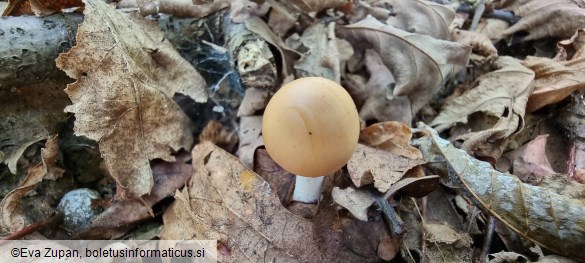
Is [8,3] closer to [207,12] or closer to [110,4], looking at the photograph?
[110,4]

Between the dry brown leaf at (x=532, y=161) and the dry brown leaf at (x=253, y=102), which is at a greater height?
the dry brown leaf at (x=532, y=161)

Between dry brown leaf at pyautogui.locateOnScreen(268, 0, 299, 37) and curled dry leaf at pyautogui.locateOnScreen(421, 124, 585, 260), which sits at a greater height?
dry brown leaf at pyautogui.locateOnScreen(268, 0, 299, 37)

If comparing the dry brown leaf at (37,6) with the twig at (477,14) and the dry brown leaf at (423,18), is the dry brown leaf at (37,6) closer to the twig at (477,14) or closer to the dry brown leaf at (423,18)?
the dry brown leaf at (423,18)

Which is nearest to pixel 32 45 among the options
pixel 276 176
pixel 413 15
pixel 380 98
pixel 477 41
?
pixel 276 176

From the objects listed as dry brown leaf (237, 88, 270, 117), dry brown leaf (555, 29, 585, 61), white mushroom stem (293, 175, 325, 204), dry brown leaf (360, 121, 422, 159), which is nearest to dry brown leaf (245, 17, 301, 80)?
dry brown leaf (237, 88, 270, 117)

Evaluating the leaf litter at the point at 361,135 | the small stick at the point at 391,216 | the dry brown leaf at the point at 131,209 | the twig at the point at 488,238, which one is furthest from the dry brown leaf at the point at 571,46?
the dry brown leaf at the point at 131,209

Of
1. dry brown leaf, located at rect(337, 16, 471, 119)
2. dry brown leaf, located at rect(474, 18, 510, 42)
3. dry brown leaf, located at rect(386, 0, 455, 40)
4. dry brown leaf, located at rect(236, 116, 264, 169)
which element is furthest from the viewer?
dry brown leaf, located at rect(474, 18, 510, 42)

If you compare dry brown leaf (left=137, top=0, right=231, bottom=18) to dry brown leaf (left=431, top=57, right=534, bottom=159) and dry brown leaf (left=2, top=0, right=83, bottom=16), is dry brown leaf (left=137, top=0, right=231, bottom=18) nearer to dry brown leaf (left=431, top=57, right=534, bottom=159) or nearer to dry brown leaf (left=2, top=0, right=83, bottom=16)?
dry brown leaf (left=2, top=0, right=83, bottom=16)

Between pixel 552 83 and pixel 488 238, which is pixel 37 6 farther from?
pixel 552 83
